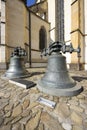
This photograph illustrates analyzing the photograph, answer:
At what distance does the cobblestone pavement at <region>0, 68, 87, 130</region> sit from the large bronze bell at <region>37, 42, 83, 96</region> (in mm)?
187

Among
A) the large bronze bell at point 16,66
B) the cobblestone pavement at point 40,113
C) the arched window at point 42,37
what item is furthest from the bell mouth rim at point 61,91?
the arched window at point 42,37

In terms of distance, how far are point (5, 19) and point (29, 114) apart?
11.9 meters

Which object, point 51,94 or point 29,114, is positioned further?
point 51,94

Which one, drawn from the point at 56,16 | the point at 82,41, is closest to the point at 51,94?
the point at 82,41

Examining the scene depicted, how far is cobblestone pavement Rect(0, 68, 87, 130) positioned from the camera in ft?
A: 8.23

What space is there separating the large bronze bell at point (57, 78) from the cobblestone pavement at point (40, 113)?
0.19 metres

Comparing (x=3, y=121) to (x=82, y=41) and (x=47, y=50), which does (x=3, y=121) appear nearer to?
(x=47, y=50)

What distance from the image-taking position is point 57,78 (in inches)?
165

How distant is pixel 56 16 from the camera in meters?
20.0

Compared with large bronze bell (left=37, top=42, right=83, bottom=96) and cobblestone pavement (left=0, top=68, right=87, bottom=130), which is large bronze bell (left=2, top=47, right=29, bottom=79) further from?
cobblestone pavement (left=0, top=68, right=87, bottom=130)

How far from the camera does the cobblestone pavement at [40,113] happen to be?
2.51 meters

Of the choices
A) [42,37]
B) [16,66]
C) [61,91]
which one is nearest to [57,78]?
[61,91]

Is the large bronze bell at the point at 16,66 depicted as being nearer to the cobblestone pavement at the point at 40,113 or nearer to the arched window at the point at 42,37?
the cobblestone pavement at the point at 40,113

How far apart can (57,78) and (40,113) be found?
150cm
